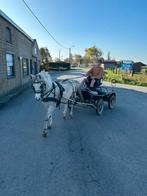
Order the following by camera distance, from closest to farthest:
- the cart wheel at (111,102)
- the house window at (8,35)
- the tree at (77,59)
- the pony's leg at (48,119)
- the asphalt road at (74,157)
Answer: the asphalt road at (74,157) < the pony's leg at (48,119) < the cart wheel at (111,102) < the house window at (8,35) < the tree at (77,59)

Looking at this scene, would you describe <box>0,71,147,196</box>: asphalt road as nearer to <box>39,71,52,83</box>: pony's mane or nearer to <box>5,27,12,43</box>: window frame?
<box>39,71,52,83</box>: pony's mane

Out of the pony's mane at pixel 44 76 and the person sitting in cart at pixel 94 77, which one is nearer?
the pony's mane at pixel 44 76

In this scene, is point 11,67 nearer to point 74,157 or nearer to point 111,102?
point 111,102

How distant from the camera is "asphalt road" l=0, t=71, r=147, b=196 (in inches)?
125

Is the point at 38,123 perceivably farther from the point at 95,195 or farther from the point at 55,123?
the point at 95,195

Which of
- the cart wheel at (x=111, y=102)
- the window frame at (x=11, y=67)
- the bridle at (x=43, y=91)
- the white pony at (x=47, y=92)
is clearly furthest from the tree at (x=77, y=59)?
the bridle at (x=43, y=91)

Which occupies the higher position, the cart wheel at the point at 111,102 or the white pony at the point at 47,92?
the white pony at the point at 47,92

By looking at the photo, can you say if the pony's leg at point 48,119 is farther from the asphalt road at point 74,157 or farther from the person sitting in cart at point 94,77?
the person sitting in cart at point 94,77

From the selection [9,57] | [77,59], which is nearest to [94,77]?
[9,57]

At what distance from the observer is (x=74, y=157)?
419 centimetres

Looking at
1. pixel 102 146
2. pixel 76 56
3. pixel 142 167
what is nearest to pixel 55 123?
pixel 102 146

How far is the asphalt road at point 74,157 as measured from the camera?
125 inches

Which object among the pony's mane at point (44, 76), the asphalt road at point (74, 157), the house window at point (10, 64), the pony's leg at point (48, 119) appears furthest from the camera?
the house window at point (10, 64)

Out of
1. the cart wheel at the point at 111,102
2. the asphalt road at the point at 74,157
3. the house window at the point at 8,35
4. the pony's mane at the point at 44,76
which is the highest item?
the house window at the point at 8,35
